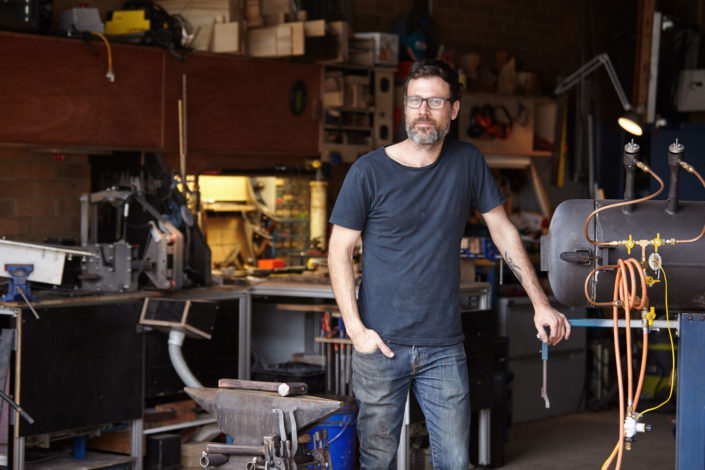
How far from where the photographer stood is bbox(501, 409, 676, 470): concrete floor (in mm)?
5453

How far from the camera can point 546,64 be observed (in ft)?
26.6

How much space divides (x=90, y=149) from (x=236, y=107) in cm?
80

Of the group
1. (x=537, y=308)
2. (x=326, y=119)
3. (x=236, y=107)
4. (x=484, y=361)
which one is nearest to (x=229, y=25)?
(x=236, y=107)

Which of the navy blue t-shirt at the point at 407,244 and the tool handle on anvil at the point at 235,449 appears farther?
the navy blue t-shirt at the point at 407,244

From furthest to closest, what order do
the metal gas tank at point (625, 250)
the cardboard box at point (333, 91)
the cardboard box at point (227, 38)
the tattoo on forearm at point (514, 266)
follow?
the cardboard box at point (333, 91), the cardboard box at point (227, 38), the tattoo on forearm at point (514, 266), the metal gas tank at point (625, 250)

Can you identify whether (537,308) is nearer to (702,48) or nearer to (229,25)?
(229,25)

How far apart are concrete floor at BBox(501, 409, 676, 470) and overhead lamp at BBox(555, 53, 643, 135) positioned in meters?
1.70

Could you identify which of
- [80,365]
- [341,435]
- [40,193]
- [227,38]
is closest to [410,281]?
[341,435]

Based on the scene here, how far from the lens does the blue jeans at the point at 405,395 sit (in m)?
3.16

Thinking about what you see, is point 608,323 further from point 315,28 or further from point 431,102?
point 315,28

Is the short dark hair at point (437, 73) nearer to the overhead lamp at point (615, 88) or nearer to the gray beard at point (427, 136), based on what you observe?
the gray beard at point (427, 136)

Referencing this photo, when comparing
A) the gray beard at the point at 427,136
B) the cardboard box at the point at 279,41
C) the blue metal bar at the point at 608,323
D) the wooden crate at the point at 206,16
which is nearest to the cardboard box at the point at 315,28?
the cardboard box at the point at 279,41

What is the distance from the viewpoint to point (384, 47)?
6.09 metres

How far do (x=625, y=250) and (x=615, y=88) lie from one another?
499cm
